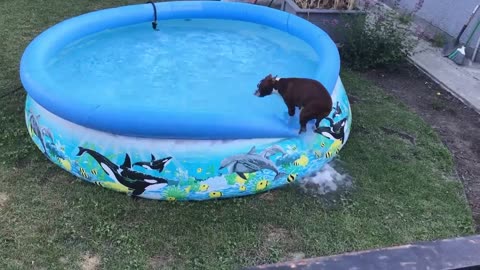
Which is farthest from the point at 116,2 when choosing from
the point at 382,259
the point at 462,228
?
the point at 382,259

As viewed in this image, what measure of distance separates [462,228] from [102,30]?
169 inches

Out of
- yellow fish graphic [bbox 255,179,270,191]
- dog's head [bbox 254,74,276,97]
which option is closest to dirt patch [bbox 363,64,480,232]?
yellow fish graphic [bbox 255,179,270,191]

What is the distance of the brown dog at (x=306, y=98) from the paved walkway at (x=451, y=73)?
8.34 ft

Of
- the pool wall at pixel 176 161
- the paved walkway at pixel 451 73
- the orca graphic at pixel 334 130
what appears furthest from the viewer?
the paved walkway at pixel 451 73

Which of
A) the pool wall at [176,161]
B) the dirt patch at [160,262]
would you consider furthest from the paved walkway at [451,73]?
the dirt patch at [160,262]

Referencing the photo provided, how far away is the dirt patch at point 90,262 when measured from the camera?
2.87 m

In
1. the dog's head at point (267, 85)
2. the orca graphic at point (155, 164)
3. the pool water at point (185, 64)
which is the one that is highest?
the dog's head at point (267, 85)

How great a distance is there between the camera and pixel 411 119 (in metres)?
4.85

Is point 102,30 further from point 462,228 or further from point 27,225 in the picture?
point 462,228

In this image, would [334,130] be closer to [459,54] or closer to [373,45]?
[373,45]

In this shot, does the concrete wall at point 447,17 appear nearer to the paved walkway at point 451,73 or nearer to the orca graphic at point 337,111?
the paved walkway at point 451,73

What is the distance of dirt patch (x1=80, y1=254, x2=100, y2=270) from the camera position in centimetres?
287

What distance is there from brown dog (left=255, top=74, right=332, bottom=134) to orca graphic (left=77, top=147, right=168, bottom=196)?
1.10 m

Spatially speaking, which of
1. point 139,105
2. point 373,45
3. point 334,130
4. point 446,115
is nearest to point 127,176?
point 139,105
